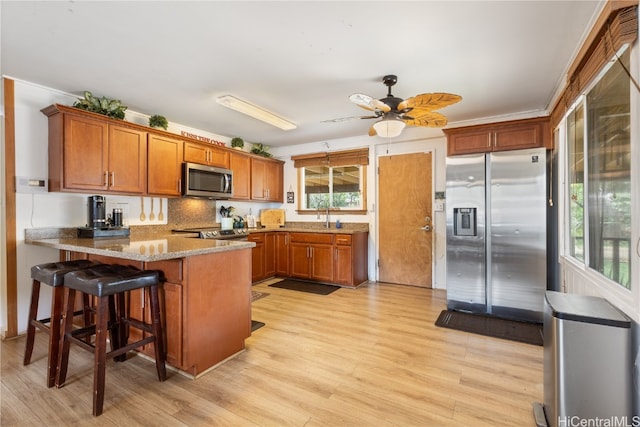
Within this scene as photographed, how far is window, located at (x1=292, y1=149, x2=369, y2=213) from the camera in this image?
4.88 meters

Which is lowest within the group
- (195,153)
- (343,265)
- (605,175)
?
(343,265)

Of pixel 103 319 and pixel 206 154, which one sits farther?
pixel 206 154

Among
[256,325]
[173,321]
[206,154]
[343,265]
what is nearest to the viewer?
[173,321]

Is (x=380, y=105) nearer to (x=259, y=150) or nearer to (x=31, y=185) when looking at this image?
(x=259, y=150)

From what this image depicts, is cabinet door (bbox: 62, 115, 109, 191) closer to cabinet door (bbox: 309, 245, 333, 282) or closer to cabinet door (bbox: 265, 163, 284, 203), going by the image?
cabinet door (bbox: 265, 163, 284, 203)

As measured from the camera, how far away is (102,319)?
1.70 metres

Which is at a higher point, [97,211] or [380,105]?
[380,105]

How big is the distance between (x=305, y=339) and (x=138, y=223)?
255cm

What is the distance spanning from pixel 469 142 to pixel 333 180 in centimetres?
235

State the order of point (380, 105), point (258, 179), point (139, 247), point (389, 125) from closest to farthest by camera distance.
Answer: point (139, 247)
point (380, 105)
point (389, 125)
point (258, 179)

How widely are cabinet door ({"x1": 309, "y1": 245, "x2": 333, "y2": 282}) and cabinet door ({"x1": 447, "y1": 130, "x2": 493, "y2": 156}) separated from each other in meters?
2.17

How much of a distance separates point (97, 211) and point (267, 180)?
2642 millimetres

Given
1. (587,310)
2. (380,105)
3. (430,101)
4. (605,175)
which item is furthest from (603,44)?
(587,310)

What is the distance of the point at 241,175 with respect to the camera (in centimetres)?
462
